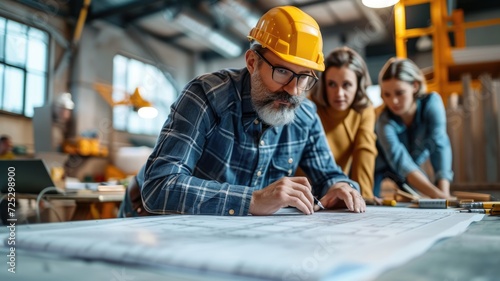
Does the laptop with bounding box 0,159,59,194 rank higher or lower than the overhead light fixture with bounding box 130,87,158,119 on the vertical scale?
lower

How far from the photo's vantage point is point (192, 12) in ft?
26.8

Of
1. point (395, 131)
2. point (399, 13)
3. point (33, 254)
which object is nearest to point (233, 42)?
point (399, 13)

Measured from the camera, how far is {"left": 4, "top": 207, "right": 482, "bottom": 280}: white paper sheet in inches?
18.7

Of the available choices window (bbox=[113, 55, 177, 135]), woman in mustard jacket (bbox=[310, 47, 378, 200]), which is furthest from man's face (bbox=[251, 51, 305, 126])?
window (bbox=[113, 55, 177, 135])

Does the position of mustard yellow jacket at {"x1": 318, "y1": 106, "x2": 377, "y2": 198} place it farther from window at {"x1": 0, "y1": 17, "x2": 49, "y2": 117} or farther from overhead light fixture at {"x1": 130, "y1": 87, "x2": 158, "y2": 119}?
window at {"x1": 0, "y1": 17, "x2": 49, "y2": 117}

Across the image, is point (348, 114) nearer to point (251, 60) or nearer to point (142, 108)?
point (251, 60)

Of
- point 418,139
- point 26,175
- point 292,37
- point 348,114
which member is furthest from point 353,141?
point 26,175

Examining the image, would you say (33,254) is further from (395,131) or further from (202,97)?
(395,131)

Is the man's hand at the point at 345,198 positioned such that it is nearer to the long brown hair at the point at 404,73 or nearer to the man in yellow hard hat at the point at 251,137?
the man in yellow hard hat at the point at 251,137

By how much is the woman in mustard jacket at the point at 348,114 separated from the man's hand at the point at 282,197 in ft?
3.29

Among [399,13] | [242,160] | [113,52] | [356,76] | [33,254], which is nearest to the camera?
[33,254]

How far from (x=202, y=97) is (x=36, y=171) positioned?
44.3 inches

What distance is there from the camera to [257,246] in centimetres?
60

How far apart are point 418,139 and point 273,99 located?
4.72ft
